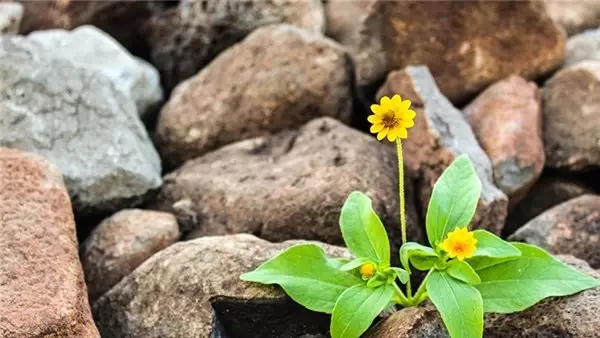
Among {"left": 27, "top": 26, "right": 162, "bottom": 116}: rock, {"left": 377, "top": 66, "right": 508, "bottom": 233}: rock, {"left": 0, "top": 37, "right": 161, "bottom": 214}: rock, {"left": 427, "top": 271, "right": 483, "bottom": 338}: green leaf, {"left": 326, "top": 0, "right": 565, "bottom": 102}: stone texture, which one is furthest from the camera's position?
{"left": 27, "top": 26, "right": 162, "bottom": 116}: rock

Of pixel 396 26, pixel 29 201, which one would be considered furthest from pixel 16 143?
pixel 396 26

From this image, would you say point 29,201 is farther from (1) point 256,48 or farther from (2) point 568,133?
(2) point 568,133

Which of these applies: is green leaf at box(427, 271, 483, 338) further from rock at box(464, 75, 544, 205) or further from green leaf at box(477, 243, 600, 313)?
rock at box(464, 75, 544, 205)

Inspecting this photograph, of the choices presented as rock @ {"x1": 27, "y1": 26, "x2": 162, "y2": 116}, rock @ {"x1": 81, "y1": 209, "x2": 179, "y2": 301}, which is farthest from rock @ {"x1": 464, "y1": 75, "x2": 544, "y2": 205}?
rock @ {"x1": 27, "y1": 26, "x2": 162, "y2": 116}

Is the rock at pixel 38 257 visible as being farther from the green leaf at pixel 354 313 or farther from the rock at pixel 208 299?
the green leaf at pixel 354 313

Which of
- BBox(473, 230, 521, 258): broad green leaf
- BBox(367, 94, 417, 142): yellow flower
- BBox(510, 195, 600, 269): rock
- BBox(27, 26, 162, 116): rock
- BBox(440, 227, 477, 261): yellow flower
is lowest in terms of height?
BBox(510, 195, 600, 269): rock

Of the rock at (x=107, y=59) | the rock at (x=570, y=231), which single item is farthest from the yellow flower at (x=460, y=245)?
the rock at (x=107, y=59)
